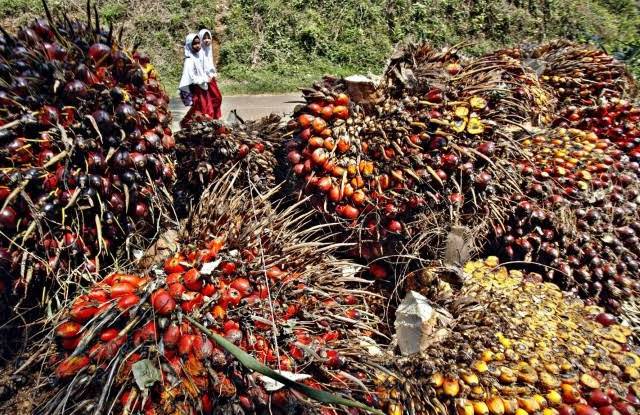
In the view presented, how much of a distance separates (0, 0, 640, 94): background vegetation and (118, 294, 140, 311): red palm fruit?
333 inches

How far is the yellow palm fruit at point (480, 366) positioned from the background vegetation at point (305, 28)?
28.2ft

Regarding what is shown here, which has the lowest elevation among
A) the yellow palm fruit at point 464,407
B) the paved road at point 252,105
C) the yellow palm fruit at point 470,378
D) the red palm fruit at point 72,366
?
the paved road at point 252,105

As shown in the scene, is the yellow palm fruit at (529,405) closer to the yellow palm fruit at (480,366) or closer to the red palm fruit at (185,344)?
the yellow palm fruit at (480,366)

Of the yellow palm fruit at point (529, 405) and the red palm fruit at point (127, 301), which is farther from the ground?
the red palm fruit at point (127, 301)

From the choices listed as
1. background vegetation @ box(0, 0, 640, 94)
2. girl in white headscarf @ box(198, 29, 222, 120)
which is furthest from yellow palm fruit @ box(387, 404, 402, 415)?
background vegetation @ box(0, 0, 640, 94)

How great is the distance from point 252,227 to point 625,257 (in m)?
1.93

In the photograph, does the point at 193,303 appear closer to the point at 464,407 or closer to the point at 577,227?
the point at 464,407

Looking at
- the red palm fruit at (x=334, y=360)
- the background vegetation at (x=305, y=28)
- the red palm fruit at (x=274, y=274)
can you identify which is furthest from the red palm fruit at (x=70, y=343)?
the background vegetation at (x=305, y=28)

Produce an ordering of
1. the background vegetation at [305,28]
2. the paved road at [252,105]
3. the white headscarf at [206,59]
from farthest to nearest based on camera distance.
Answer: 1. the background vegetation at [305,28]
2. the paved road at [252,105]
3. the white headscarf at [206,59]

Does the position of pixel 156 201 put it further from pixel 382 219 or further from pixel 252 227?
pixel 382 219

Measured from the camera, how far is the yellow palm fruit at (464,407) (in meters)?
1.62

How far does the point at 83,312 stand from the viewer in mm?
1556

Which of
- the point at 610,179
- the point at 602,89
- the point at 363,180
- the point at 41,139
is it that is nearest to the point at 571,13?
the point at 602,89

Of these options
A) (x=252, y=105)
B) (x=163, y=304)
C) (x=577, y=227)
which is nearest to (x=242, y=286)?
(x=163, y=304)
